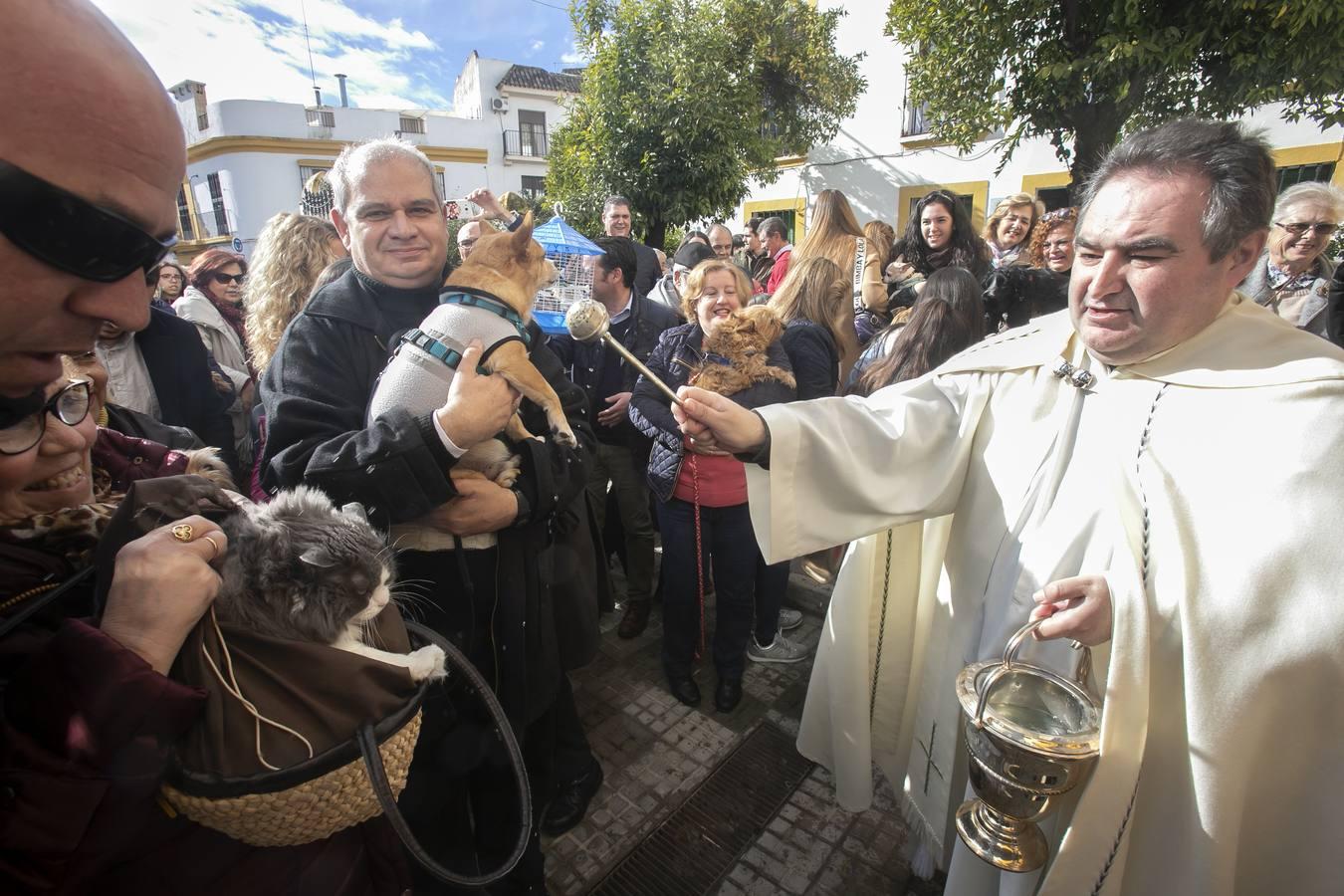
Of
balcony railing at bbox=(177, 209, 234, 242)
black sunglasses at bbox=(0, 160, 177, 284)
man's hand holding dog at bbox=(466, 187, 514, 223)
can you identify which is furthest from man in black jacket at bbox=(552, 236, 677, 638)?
balcony railing at bbox=(177, 209, 234, 242)

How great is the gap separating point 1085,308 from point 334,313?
89.5 inches

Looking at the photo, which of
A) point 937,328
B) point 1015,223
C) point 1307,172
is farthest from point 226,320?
point 1307,172

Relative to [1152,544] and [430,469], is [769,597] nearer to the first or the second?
[1152,544]

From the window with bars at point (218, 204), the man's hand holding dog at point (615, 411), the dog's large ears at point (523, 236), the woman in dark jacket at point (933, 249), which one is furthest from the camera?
the window with bars at point (218, 204)

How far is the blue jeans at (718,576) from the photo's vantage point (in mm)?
3486

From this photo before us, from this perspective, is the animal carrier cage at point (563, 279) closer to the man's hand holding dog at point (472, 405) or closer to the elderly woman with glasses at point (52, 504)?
the man's hand holding dog at point (472, 405)

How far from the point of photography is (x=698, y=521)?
3441 mm

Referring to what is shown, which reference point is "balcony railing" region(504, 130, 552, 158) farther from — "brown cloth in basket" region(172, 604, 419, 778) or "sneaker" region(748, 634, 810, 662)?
"brown cloth in basket" region(172, 604, 419, 778)

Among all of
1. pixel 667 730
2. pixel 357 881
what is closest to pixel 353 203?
pixel 357 881

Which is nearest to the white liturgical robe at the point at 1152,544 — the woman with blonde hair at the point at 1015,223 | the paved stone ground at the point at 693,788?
the paved stone ground at the point at 693,788

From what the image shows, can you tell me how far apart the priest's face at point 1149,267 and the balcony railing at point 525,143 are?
36.8 meters

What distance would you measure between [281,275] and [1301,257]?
6690mm

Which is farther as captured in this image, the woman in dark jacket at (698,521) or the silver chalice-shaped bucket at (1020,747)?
the woman in dark jacket at (698,521)

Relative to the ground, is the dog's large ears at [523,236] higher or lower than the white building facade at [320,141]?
lower
